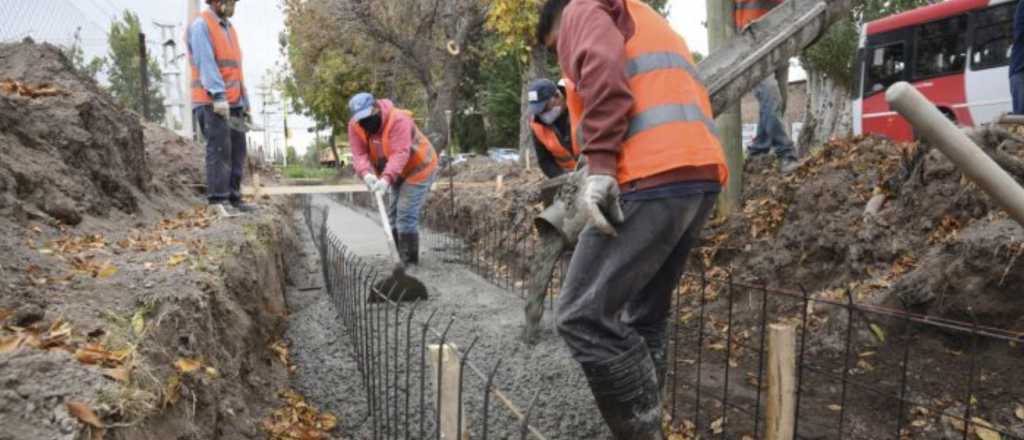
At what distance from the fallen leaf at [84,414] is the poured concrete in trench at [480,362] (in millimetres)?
1406

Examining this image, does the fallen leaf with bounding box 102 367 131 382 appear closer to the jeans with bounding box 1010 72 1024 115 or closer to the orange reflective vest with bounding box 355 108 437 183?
the orange reflective vest with bounding box 355 108 437 183

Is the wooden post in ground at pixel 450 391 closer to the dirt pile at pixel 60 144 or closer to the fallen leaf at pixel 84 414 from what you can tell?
the fallen leaf at pixel 84 414

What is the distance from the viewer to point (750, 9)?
4.85 m

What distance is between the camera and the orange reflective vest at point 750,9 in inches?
189

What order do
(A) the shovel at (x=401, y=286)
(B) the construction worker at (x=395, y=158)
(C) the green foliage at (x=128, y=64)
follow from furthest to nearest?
1. (C) the green foliage at (x=128, y=64)
2. (B) the construction worker at (x=395, y=158)
3. (A) the shovel at (x=401, y=286)

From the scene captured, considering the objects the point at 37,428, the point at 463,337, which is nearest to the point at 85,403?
the point at 37,428

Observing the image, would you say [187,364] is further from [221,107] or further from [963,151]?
[221,107]

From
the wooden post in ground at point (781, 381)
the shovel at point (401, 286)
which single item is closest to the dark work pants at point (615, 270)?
the wooden post in ground at point (781, 381)

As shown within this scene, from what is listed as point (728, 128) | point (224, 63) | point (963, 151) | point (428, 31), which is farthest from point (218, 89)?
point (428, 31)

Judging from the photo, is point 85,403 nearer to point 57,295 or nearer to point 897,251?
point 57,295

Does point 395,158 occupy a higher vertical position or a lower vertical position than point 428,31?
lower

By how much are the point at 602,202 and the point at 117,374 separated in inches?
51.6

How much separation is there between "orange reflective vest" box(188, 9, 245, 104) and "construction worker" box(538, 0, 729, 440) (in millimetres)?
3637

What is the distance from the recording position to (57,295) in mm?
2115
